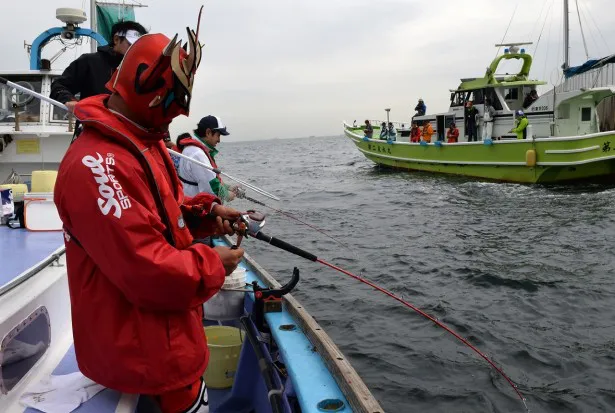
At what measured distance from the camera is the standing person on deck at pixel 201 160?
457cm

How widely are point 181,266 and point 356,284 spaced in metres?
6.93

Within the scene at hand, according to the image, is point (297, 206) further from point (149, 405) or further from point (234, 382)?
point (149, 405)

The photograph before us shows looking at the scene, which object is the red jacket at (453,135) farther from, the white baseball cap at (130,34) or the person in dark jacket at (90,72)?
the white baseball cap at (130,34)

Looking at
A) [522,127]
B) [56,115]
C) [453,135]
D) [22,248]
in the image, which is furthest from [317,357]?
[453,135]

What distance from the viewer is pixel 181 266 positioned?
1.54 m

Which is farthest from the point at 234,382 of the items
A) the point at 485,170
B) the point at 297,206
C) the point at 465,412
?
the point at 485,170

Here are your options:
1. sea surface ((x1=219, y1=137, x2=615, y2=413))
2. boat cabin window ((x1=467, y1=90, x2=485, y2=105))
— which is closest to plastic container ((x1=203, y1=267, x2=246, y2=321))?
sea surface ((x1=219, y1=137, x2=615, y2=413))

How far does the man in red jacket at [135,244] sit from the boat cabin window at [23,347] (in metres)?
0.48

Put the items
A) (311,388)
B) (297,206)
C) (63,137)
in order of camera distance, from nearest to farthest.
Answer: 1. (311,388)
2. (63,137)
3. (297,206)

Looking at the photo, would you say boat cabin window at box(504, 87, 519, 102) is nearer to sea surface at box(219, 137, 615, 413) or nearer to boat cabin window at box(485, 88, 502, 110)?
boat cabin window at box(485, 88, 502, 110)

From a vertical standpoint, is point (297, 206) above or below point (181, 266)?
below

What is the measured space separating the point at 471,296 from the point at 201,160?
4.87 metres

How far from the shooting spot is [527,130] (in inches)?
749

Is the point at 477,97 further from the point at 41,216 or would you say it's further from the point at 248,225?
the point at 248,225
